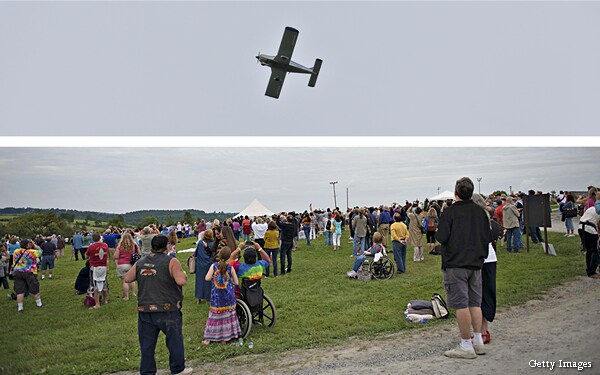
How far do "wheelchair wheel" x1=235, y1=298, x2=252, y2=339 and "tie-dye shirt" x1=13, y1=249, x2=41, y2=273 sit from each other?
12.9 ft

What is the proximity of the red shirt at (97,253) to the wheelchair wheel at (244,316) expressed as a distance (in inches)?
125

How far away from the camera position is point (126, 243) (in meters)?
7.55

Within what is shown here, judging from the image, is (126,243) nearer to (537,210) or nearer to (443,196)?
(443,196)

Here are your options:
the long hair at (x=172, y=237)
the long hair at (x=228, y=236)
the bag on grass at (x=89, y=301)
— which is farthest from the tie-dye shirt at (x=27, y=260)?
the long hair at (x=228, y=236)

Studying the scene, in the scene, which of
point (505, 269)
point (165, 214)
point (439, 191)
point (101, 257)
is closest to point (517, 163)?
point (439, 191)

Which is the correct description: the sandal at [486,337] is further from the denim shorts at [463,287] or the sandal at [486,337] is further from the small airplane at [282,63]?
the small airplane at [282,63]

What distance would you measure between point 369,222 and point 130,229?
5950 millimetres

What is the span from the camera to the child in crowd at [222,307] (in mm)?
5113

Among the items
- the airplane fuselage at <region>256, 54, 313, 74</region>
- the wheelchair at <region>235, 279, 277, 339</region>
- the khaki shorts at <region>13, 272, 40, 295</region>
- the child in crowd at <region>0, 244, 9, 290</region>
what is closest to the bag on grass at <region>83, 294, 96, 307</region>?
the khaki shorts at <region>13, 272, 40, 295</region>

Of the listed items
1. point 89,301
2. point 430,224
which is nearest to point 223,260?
point 89,301

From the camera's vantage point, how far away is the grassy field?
488cm

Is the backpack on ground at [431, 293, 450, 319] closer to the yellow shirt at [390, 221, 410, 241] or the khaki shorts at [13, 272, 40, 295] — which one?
the yellow shirt at [390, 221, 410, 241]

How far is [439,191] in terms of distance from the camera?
19.6 ft

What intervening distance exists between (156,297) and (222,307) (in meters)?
1.28
